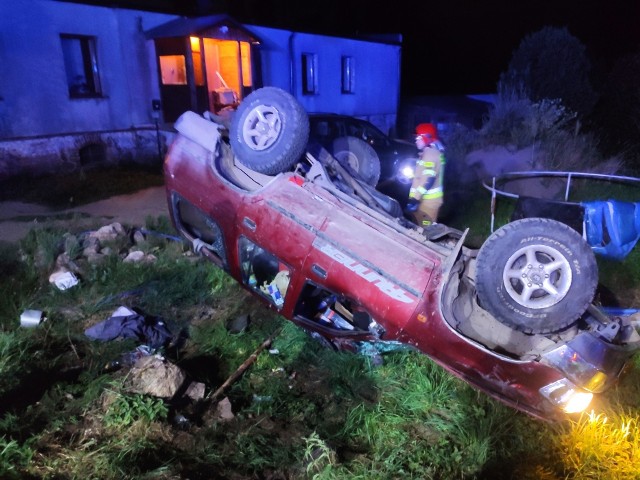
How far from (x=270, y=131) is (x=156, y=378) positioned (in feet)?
6.89

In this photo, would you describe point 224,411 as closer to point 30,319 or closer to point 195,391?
point 195,391

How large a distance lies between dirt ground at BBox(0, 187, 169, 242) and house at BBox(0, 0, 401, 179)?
9.80 ft

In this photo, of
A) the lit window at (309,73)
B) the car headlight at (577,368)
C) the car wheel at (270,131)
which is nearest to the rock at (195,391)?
the car wheel at (270,131)

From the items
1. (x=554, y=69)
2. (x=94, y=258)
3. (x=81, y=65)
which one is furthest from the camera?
(x=554, y=69)

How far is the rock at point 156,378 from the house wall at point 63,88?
898 centimetres

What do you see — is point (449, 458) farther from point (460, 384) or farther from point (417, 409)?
point (460, 384)

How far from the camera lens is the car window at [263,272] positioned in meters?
3.94

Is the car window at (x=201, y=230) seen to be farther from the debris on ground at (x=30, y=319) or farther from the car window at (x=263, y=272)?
the debris on ground at (x=30, y=319)

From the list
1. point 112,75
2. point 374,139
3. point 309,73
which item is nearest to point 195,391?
point 374,139

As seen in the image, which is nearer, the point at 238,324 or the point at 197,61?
the point at 238,324

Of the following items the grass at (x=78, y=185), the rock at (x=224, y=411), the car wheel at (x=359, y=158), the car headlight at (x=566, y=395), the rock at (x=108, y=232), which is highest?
the car wheel at (x=359, y=158)

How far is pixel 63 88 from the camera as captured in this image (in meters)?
11.3

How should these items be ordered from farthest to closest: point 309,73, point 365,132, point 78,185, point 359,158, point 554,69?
point 309,73
point 554,69
point 365,132
point 78,185
point 359,158

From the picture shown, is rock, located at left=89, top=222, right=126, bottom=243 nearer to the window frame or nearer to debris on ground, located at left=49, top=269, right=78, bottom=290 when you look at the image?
debris on ground, located at left=49, top=269, right=78, bottom=290
